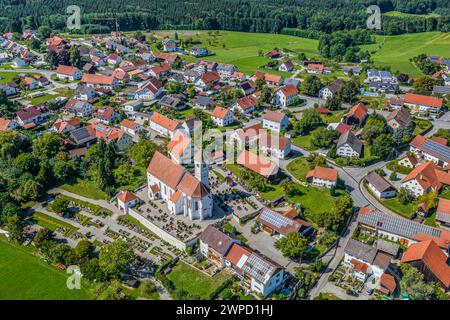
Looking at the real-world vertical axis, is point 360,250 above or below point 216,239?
below

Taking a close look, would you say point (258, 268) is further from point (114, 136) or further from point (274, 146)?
point (114, 136)

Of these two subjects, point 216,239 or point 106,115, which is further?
point 106,115

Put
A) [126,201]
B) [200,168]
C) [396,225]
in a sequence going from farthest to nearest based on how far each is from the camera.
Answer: [126,201] < [200,168] < [396,225]

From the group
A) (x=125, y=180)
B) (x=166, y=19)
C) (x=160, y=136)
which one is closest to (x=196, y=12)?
(x=166, y=19)

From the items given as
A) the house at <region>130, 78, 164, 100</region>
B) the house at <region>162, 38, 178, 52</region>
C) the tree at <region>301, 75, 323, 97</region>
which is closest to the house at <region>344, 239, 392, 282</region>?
the tree at <region>301, 75, 323, 97</region>

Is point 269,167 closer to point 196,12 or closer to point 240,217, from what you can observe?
point 240,217

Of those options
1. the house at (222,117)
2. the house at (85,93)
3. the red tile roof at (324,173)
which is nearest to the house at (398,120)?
the red tile roof at (324,173)

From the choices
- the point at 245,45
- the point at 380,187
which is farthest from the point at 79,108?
the point at 245,45
